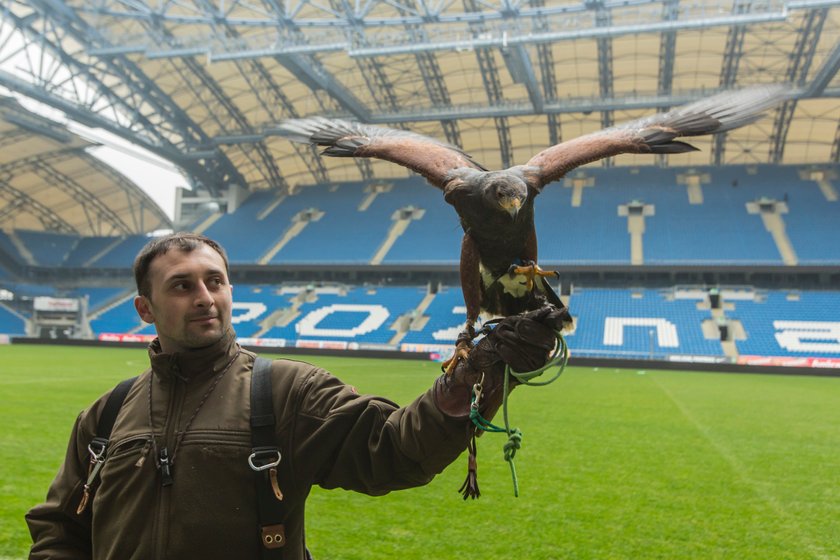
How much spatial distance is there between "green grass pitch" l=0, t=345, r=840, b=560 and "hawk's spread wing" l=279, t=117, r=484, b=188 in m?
2.35

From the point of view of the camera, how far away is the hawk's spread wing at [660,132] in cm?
246

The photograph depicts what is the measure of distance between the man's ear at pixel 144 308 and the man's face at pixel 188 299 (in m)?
0.03

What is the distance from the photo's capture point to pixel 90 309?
111 feet

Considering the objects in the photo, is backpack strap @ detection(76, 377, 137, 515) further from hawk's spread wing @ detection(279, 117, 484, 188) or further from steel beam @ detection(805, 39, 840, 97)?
steel beam @ detection(805, 39, 840, 97)

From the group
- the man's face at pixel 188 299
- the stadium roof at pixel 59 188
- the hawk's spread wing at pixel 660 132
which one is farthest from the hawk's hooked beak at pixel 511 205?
the stadium roof at pixel 59 188

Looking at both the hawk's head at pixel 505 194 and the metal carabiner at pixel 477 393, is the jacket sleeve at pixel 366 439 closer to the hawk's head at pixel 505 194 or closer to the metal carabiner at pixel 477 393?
the metal carabiner at pixel 477 393

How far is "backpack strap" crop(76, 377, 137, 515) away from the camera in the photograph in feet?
5.56

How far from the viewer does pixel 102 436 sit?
1744 millimetres

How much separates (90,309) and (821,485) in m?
35.2

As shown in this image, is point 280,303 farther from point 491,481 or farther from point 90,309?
point 491,481

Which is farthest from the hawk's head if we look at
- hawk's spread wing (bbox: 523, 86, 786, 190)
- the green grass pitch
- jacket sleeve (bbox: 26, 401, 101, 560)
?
the green grass pitch

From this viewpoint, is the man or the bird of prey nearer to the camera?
the man

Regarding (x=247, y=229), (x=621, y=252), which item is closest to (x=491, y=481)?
(x=621, y=252)

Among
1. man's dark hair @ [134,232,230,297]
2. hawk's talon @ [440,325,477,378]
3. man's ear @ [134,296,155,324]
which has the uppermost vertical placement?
man's dark hair @ [134,232,230,297]
